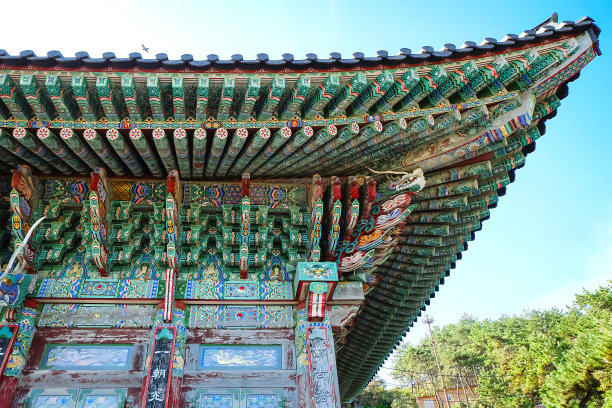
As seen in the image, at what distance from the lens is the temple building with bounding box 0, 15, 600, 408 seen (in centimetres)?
539

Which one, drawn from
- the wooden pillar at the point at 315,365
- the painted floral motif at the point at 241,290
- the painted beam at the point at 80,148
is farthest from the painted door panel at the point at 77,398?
the painted beam at the point at 80,148

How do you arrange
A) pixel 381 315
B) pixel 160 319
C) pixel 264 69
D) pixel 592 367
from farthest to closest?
pixel 592 367
pixel 381 315
pixel 160 319
pixel 264 69

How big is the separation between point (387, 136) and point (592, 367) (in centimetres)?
1497

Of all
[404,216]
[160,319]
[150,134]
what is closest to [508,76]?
[404,216]

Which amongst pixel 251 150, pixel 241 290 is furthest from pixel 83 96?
pixel 241 290

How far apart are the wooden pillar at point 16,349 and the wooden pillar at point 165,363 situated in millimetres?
1525

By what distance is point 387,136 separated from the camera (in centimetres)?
592

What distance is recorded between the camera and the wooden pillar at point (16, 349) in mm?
5438

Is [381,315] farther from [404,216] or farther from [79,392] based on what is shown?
[79,392]

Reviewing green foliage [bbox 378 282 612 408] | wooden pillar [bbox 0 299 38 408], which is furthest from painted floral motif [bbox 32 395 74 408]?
green foliage [bbox 378 282 612 408]

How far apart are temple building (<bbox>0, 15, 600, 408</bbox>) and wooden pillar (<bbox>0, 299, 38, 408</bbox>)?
0.02 metres

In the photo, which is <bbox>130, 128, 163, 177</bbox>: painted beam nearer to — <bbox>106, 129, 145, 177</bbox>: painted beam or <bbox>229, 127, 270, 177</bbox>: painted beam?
<bbox>106, 129, 145, 177</bbox>: painted beam

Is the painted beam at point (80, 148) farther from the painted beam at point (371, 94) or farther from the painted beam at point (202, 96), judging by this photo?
the painted beam at point (371, 94)

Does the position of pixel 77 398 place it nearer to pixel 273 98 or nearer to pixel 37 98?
pixel 37 98
